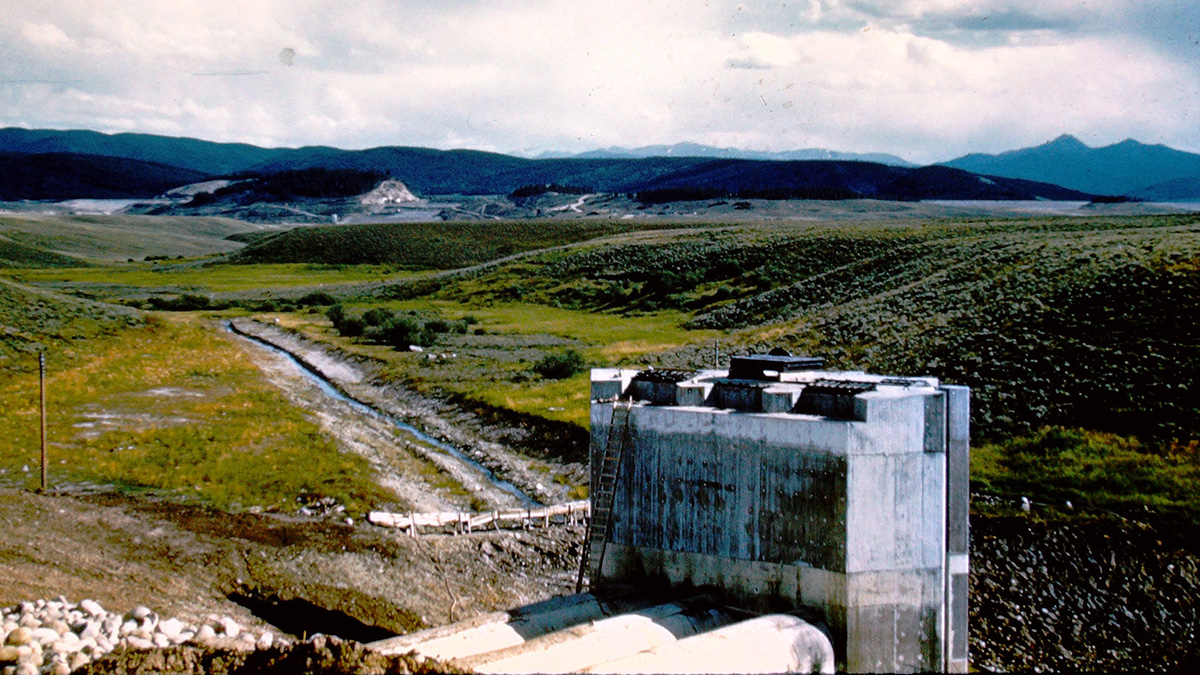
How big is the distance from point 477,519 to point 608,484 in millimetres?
9221

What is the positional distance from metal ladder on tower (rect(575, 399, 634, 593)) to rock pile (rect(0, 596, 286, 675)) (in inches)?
235

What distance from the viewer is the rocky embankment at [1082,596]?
63.3ft

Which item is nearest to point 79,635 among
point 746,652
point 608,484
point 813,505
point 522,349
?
point 608,484

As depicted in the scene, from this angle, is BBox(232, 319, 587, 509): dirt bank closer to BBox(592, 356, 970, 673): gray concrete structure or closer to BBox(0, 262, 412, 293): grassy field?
BBox(592, 356, 970, 673): gray concrete structure

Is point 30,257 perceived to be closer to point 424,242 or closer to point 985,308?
point 424,242

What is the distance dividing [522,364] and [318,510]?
24008mm

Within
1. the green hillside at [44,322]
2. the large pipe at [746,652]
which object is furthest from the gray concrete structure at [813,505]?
the green hillside at [44,322]

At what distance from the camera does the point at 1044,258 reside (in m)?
51.9

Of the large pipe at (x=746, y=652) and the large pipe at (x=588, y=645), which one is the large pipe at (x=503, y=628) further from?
the large pipe at (x=746, y=652)

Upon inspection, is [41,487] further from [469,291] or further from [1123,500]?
[469,291]

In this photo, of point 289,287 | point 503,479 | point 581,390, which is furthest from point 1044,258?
point 289,287

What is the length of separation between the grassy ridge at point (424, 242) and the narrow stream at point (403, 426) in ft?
231

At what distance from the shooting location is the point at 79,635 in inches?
551

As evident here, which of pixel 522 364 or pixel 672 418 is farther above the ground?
pixel 672 418
